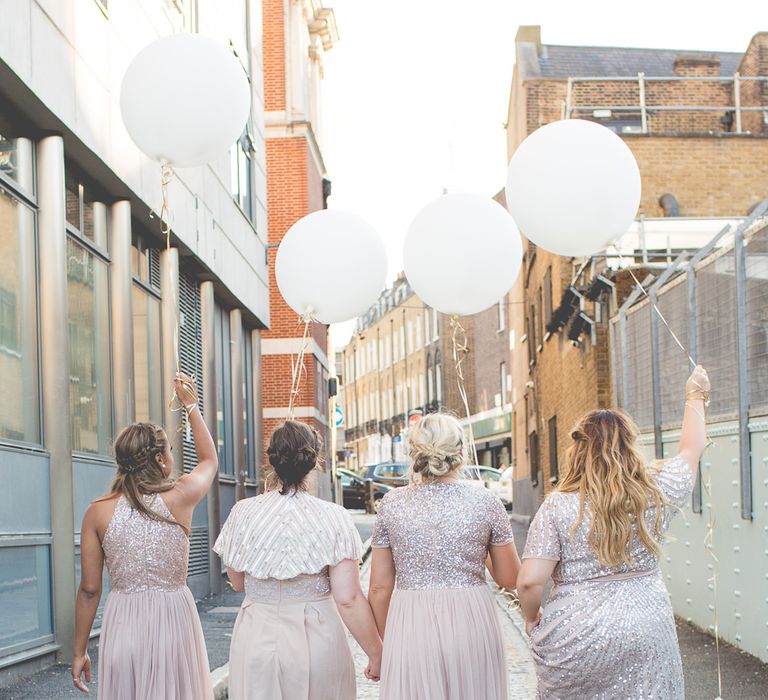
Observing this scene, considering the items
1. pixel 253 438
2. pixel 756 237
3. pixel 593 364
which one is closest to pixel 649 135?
pixel 593 364

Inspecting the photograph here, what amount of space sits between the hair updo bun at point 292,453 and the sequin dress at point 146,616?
19.9 inches

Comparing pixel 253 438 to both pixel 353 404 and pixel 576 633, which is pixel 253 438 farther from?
pixel 353 404

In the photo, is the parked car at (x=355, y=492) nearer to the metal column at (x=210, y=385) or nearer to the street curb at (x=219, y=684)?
the metal column at (x=210, y=385)

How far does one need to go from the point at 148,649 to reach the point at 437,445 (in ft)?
4.68

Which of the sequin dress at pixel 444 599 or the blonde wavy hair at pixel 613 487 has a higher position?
the blonde wavy hair at pixel 613 487

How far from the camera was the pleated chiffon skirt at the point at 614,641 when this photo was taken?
4148mm

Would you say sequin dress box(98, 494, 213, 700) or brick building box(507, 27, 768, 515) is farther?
brick building box(507, 27, 768, 515)

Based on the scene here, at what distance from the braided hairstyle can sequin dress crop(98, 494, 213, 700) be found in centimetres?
4

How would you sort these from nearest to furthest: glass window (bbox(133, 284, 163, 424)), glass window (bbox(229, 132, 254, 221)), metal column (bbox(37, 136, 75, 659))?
metal column (bbox(37, 136, 75, 659)) < glass window (bbox(133, 284, 163, 424)) < glass window (bbox(229, 132, 254, 221))

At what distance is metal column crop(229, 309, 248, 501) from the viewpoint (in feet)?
56.2

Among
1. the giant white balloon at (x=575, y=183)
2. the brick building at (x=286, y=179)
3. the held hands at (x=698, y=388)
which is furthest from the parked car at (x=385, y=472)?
the held hands at (x=698, y=388)

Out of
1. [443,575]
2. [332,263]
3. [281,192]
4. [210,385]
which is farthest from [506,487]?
[443,575]

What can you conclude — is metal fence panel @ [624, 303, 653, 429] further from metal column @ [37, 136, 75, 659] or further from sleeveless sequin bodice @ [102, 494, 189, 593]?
sleeveless sequin bodice @ [102, 494, 189, 593]

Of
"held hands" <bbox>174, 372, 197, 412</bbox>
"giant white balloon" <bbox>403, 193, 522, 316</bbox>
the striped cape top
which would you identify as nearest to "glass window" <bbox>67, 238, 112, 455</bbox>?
"giant white balloon" <bbox>403, 193, 522, 316</bbox>
